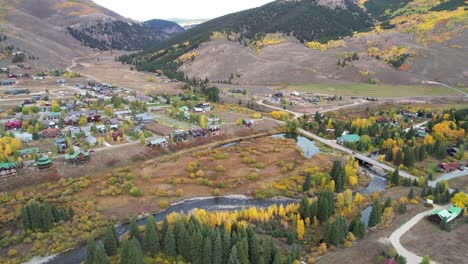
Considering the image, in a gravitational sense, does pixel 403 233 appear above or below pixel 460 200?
below

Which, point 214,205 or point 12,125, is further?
point 12,125

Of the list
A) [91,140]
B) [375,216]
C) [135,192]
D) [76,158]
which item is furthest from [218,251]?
[91,140]

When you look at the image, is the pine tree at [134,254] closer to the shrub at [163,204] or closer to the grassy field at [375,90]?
the shrub at [163,204]

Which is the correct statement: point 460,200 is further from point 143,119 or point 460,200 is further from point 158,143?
point 143,119

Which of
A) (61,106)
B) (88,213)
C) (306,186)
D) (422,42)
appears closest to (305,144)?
(306,186)

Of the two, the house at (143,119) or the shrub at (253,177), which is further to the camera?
the house at (143,119)

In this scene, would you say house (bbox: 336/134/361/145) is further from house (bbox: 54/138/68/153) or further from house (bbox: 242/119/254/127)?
house (bbox: 54/138/68/153)

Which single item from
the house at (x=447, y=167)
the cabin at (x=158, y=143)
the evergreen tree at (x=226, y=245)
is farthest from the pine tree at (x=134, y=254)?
the house at (x=447, y=167)
